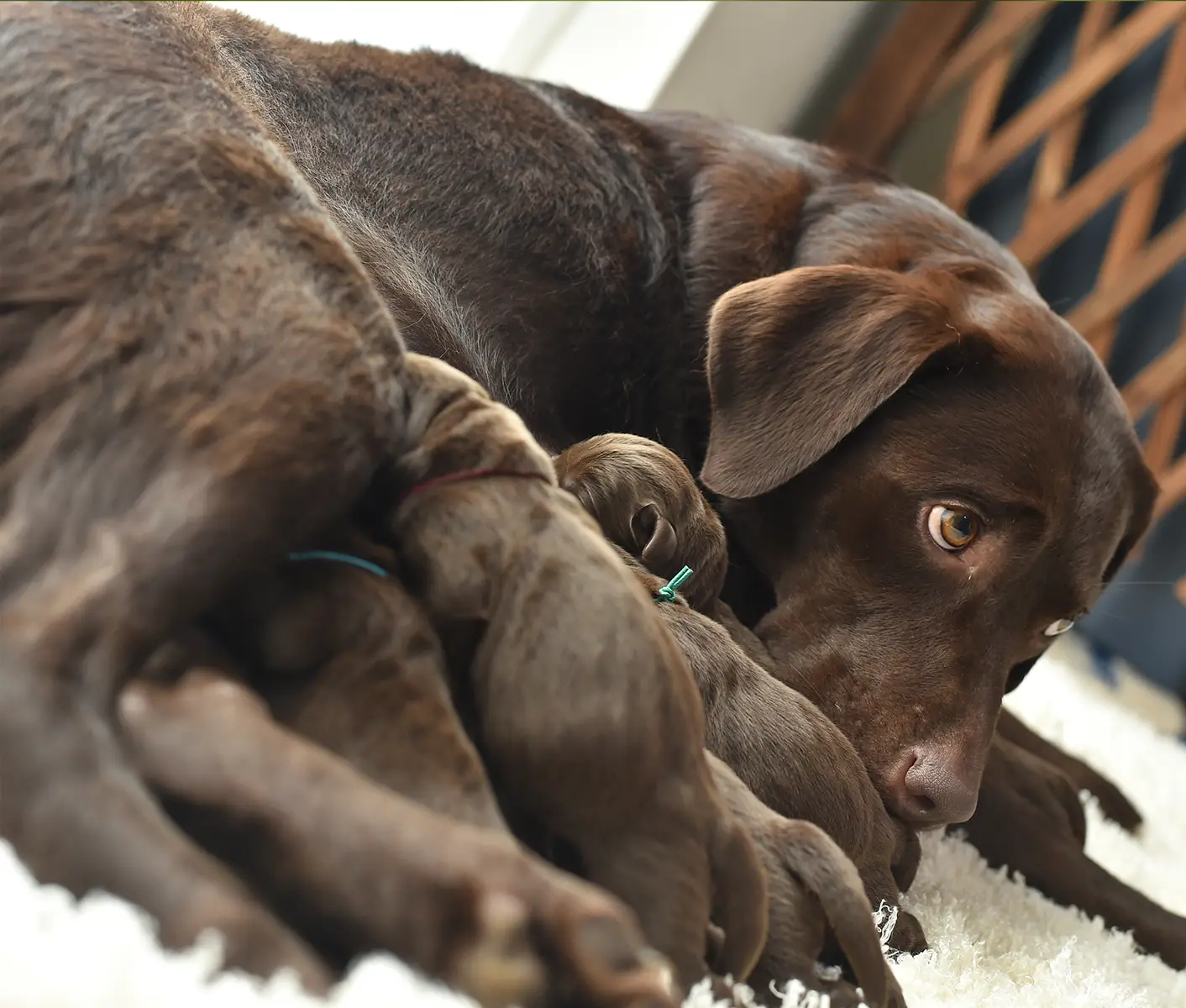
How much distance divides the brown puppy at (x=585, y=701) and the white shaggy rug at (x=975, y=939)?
0.08m

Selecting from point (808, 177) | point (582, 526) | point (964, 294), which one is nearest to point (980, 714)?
point (964, 294)

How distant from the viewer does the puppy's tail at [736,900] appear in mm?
863

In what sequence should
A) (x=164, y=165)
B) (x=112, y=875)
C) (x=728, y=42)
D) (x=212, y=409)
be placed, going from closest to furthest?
(x=112, y=875), (x=212, y=409), (x=164, y=165), (x=728, y=42)

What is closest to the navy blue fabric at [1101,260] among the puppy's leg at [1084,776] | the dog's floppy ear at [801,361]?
the puppy's leg at [1084,776]

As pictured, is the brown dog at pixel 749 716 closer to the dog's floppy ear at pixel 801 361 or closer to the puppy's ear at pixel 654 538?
the puppy's ear at pixel 654 538

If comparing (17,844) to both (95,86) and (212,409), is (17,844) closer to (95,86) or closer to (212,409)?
(212,409)

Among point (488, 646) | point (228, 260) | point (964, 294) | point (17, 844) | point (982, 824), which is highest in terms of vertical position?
point (964, 294)

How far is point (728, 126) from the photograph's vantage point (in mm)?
1978

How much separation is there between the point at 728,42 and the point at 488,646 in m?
2.47

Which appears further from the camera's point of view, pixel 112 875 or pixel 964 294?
pixel 964 294

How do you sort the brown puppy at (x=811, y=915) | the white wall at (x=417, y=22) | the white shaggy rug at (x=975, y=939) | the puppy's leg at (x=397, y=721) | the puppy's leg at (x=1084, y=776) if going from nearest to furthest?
the white shaggy rug at (x=975, y=939) < the puppy's leg at (x=397, y=721) < the brown puppy at (x=811, y=915) < the puppy's leg at (x=1084, y=776) < the white wall at (x=417, y=22)

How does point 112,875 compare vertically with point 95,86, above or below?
below

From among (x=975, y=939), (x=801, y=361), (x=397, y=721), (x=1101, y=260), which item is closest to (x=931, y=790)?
(x=975, y=939)

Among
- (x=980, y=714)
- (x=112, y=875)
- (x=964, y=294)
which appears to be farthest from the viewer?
(x=964, y=294)
